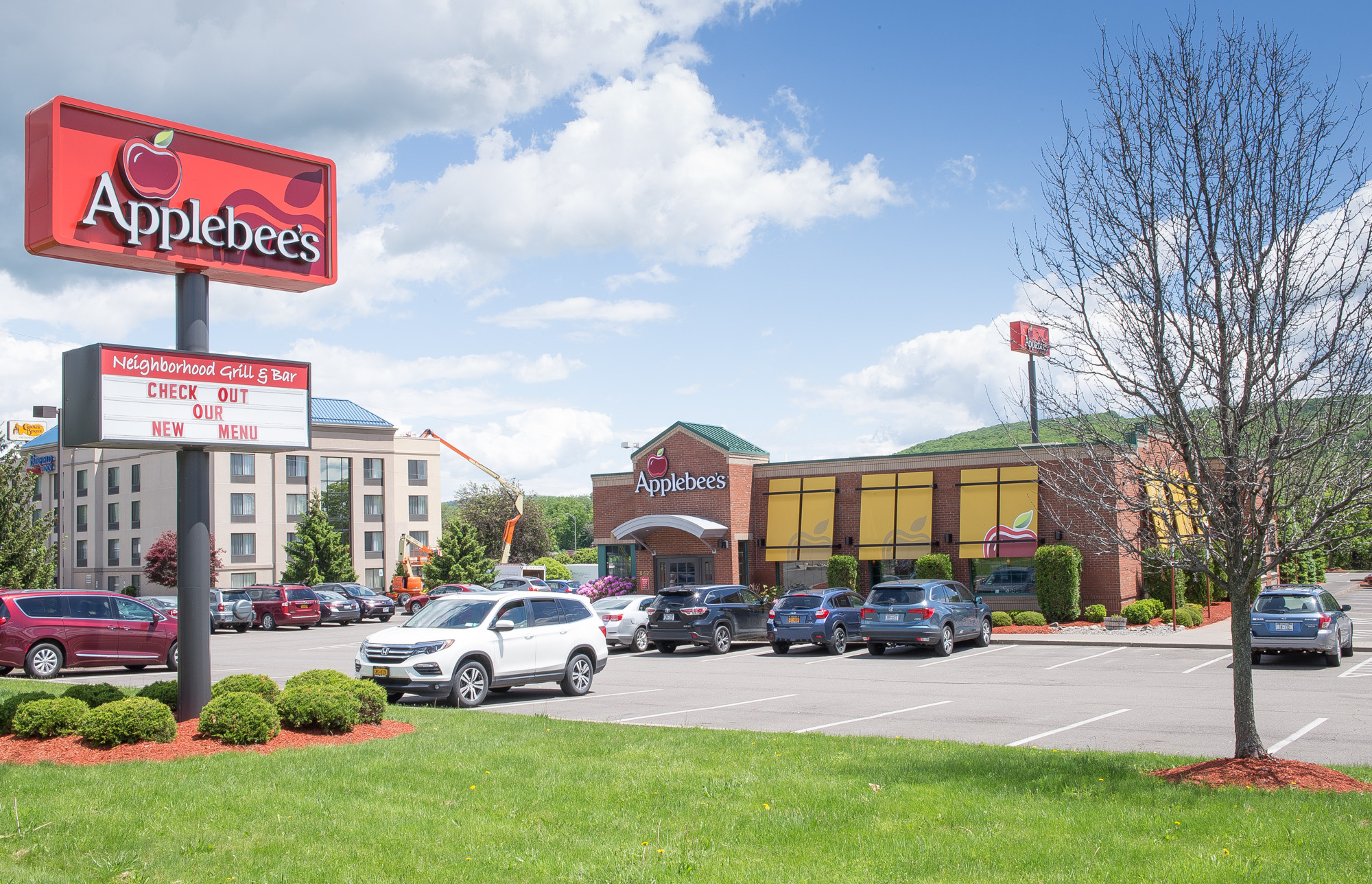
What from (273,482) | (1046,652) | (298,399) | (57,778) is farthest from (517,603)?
(273,482)

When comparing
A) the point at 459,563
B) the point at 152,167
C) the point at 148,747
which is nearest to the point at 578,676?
the point at 148,747

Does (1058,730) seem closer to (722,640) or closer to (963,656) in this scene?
(963,656)

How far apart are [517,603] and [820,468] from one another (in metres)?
21.7

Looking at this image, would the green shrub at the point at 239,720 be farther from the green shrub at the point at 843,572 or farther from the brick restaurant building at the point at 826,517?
the green shrub at the point at 843,572

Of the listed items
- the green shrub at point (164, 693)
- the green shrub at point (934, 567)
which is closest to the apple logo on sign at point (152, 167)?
the green shrub at point (164, 693)

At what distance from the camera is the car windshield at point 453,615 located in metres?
15.4

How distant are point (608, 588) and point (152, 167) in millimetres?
29867

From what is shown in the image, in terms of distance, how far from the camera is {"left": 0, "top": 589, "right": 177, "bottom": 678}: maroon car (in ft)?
63.0

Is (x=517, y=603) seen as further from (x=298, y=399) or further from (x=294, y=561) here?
(x=294, y=561)

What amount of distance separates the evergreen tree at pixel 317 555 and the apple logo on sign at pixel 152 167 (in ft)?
158

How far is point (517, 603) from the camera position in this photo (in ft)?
52.6

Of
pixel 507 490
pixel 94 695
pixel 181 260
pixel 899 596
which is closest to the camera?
pixel 94 695

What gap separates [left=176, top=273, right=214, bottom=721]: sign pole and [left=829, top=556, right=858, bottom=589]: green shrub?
24805mm

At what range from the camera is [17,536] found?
1265 inches
